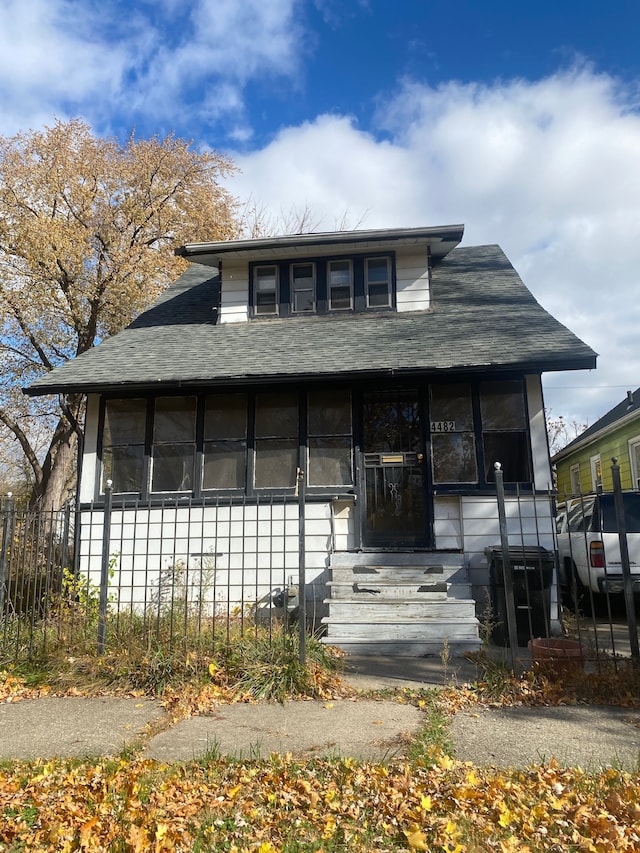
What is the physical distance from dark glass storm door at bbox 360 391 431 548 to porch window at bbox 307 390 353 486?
29 cm

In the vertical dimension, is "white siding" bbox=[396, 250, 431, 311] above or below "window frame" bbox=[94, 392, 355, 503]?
above

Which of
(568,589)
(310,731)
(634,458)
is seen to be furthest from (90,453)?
(634,458)

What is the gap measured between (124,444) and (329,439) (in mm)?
3540

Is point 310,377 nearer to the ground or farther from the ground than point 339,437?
farther from the ground

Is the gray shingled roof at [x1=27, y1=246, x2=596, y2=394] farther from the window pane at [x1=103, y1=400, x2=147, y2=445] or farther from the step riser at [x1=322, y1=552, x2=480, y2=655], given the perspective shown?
the step riser at [x1=322, y1=552, x2=480, y2=655]

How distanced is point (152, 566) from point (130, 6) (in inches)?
339

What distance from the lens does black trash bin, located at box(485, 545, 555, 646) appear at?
691 centimetres

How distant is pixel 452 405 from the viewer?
29.9ft

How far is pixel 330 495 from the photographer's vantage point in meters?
8.82

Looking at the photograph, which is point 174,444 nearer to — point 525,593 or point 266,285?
point 266,285

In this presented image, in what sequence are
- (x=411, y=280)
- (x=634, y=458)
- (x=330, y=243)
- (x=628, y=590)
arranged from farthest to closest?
(x=634, y=458) < (x=411, y=280) < (x=330, y=243) < (x=628, y=590)

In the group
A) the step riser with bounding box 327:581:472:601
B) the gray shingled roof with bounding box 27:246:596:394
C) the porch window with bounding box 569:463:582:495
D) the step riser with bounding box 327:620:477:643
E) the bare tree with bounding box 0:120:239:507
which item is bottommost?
the step riser with bounding box 327:620:477:643

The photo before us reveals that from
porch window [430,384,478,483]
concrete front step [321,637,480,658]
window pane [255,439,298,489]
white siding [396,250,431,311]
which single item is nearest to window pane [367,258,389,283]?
white siding [396,250,431,311]

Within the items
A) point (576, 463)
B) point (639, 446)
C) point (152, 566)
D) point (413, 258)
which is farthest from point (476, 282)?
point (576, 463)
